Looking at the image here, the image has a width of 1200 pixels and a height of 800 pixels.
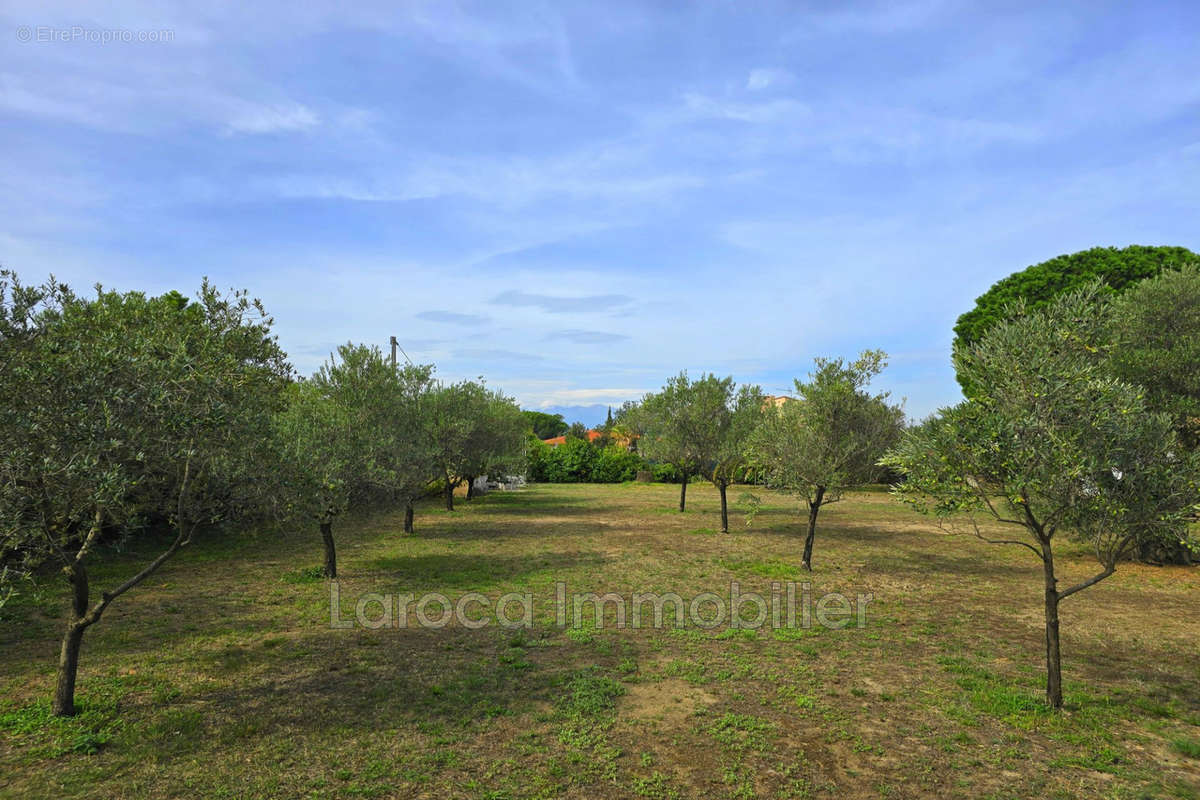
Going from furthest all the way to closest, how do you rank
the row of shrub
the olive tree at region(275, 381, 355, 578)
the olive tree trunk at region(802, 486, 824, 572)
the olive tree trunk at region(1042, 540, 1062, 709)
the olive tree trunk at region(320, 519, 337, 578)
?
the row of shrub → the olive tree trunk at region(802, 486, 824, 572) → the olive tree trunk at region(320, 519, 337, 578) → the olive tree at region(275, 381, 355, 578) → the olive tree trunk at region(1042, 540, 1062, 709)

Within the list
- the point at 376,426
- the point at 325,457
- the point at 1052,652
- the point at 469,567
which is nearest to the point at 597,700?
the point at 1052,652

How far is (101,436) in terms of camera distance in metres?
8.33

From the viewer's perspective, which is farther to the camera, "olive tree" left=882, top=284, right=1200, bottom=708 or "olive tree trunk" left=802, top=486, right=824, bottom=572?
"olive tree trunk" left=802, top=486, right=824, bottom=572

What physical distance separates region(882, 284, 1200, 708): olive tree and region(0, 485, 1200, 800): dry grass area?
7.38 feet

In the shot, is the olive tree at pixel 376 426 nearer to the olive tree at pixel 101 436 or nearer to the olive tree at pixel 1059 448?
the olive tree at pixel 101 436

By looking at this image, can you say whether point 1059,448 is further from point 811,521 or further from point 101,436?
point 101,436

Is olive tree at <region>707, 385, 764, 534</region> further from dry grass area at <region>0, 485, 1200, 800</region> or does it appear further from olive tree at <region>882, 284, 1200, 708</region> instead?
olive tree at <region>882, 284, 1200, 708</region>

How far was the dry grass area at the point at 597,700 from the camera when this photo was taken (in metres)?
8.09

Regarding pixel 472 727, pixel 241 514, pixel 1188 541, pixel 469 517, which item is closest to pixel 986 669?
pixel 1188 541

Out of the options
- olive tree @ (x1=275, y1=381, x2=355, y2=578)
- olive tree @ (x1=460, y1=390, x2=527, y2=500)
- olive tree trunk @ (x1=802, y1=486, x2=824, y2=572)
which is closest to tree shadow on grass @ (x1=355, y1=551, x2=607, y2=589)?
olive tree @ (x1=275, y1=381, x2=355, y2=578)

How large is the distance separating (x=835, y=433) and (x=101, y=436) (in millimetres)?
19759

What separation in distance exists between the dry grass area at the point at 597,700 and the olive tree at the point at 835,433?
3696 millimetres

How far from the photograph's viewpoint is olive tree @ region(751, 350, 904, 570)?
20469 millimetres

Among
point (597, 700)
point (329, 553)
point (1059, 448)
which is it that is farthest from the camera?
point (329, 553)
